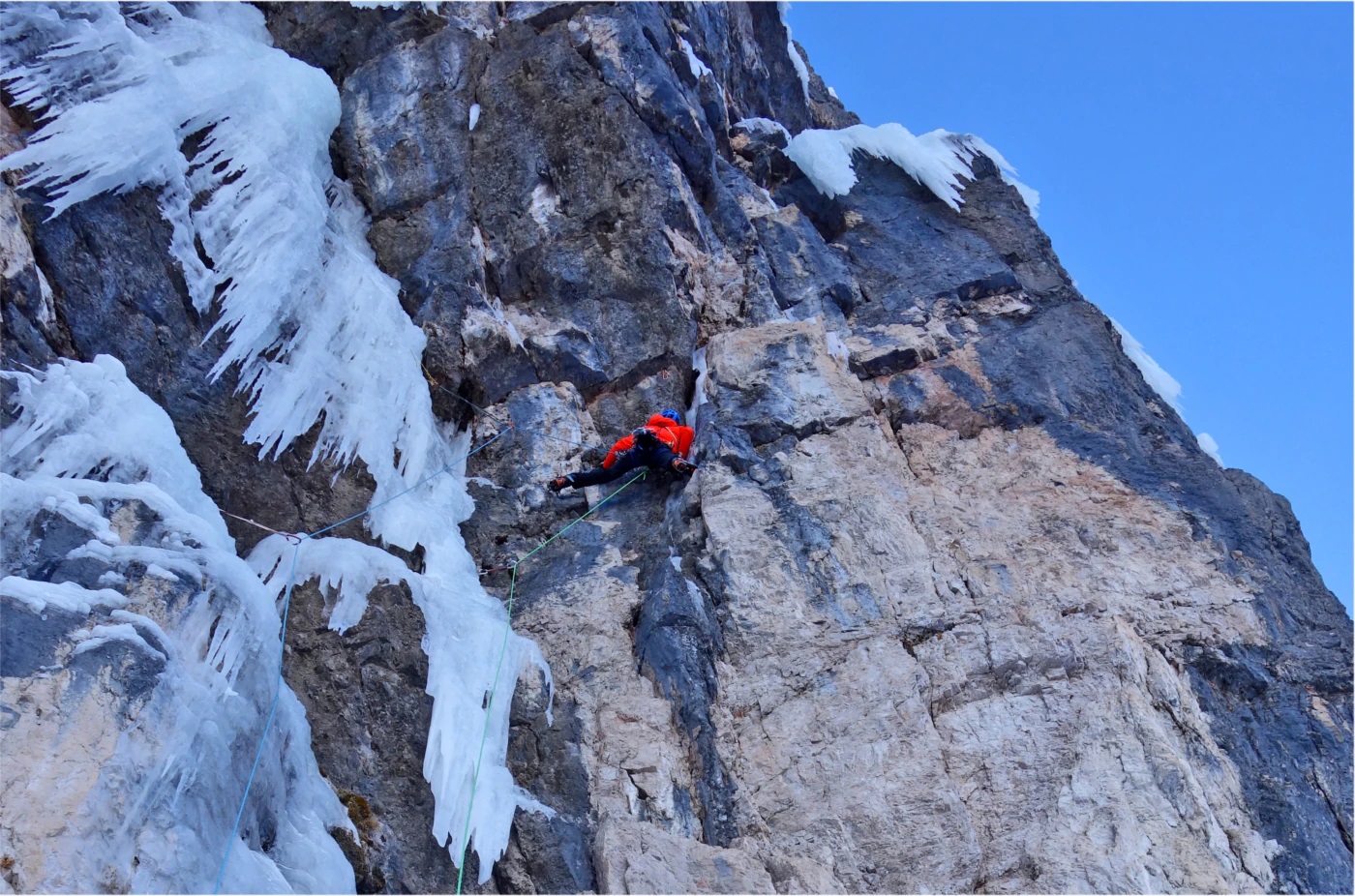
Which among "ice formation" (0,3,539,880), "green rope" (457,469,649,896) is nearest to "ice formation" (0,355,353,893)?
"green rope" (457,469,649,896)

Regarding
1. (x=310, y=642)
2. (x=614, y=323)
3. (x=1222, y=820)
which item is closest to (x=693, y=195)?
(x=614, y=323)

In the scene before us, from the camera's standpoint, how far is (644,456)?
29.7 ft

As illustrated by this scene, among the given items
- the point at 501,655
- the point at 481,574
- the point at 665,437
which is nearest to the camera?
the point at 501,655

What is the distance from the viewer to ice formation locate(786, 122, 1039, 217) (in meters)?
11.9

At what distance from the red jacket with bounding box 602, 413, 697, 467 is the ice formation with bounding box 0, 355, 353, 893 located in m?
3.10

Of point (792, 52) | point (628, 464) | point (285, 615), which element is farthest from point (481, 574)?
point (792, 52)

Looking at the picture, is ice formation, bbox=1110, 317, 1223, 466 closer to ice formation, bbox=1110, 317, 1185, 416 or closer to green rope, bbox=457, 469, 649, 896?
ice formation, bbox=1110, 317, 1185, 416

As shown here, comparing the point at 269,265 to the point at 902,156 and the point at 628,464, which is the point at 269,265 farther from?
the point at 902,156

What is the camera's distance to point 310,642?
Answer: 7.41 m

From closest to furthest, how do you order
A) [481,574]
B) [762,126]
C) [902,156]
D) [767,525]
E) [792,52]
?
[767,525]
[481,574]
[902,156]
[762,126]
[792,52]

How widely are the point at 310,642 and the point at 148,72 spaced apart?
5035 mm

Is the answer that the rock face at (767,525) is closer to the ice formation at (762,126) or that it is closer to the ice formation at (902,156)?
the ice formation at (902,156)

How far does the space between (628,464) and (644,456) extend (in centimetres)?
15

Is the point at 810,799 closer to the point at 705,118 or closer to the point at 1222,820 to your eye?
the point at 1222,820
